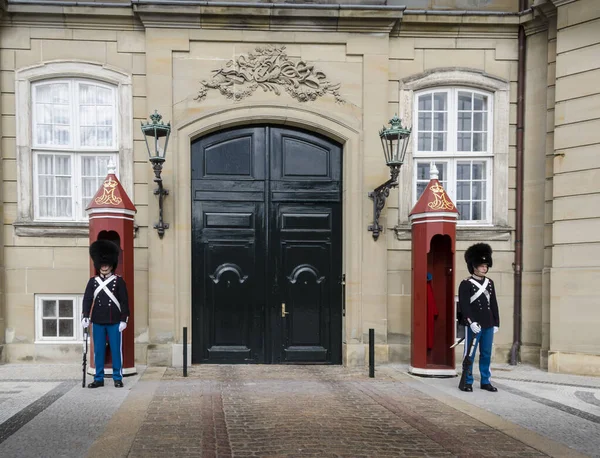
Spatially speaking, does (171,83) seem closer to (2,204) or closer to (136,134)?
(136,134)

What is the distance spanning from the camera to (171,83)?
9.79m

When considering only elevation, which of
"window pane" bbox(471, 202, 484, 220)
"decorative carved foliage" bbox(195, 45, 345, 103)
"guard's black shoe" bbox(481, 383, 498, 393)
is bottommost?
"guard's black shoe" bbox(481, 383, 498, 393)

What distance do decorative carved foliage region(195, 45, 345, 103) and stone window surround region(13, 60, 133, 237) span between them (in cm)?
131

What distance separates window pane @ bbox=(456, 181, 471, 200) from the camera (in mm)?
10547

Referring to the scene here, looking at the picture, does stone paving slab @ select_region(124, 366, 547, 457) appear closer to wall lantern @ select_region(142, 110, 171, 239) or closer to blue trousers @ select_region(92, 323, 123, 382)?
blue trousers @ select_region(92, 323, 123, 382)

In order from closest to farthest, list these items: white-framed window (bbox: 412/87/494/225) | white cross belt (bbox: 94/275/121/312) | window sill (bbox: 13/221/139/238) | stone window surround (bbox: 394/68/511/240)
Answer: white cross belt (bbox: 94/275/121/312), window sill (bbox: 13/221/139/238), stone window surround (bbox: 394/68/511/240), white-framed window (bbox: 412/87/494/225)

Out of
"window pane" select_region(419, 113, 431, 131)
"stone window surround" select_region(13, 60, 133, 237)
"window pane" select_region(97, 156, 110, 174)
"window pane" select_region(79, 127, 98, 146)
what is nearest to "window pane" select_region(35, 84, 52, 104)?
"stone window surround" select_region(13, 60, 133, 237)

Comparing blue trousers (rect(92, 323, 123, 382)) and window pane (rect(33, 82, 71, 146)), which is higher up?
window pane (rect(33, 82, 71, 146))

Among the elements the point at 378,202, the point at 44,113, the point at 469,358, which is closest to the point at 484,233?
the point at 378,202

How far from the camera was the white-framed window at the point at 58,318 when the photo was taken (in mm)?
9922

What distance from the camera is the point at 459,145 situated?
34.4 ft

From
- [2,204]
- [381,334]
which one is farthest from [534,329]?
[2,204]

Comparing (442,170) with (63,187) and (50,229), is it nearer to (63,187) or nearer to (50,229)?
(63,187)

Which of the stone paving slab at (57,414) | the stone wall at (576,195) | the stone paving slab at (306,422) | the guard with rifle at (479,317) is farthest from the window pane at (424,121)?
the stone paving slab at (57,414)
